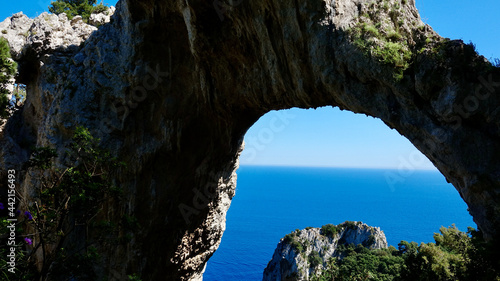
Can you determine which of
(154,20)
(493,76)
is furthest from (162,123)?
(493,76)

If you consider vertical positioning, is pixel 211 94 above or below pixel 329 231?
below

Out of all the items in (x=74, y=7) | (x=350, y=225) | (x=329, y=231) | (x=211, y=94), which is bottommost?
(x=211, y=94)

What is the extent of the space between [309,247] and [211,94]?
39.4 m

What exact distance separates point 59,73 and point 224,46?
8.66 metres

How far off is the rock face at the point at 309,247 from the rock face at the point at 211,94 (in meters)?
28.0

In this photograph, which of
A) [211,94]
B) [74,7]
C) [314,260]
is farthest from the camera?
[314,260]

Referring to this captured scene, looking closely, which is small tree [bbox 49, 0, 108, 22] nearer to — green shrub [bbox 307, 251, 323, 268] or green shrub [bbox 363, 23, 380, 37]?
green shrub [bbox 363, 23, 380, 37]

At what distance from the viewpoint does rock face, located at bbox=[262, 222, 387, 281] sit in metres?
43.0

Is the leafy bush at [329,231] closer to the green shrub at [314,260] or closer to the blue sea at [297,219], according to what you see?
the green shrub at [314,260]

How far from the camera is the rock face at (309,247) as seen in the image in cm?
4297

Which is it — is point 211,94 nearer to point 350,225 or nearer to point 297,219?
point 350,225

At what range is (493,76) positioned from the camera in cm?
619

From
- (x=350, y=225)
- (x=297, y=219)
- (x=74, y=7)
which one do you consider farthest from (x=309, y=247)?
(x=297, y=219)

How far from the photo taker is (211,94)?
1379cm
